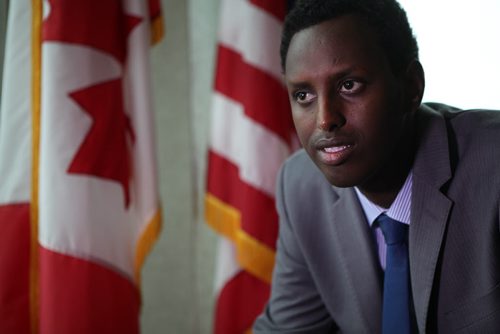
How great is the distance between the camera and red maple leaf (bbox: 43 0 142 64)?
1327mm

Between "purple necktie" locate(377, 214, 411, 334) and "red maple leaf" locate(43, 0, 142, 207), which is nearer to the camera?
"purple necktie" locate(377, 214, 411, 334)

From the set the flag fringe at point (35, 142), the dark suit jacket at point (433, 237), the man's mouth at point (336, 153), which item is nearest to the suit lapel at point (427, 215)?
the dark suit jacket at point (433, 237)

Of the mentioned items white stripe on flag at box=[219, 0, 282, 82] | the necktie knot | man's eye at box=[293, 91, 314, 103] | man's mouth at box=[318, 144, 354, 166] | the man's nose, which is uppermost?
white stripe on flag at box=[219, 0, 282, 82]

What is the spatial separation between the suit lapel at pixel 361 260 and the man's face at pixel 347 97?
6.5 inches

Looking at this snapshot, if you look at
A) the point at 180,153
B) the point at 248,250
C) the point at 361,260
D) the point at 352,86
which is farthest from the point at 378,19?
the point at 180,153

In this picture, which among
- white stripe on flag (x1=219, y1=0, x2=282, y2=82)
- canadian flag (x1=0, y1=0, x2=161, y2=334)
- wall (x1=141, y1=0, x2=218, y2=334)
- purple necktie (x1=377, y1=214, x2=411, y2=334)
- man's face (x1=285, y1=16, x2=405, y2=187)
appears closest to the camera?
man's face (x1=285, y1=16, x2=405, y2=187)

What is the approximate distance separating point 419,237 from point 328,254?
233 mm

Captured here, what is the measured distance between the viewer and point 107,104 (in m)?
1.39

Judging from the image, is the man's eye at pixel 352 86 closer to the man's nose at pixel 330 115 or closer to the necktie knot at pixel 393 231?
the man's nose at pixel 330 115

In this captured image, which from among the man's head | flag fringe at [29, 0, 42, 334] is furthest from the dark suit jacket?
flag fringe at [29, 0, 42, 334]

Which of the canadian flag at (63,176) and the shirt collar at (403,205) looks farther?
the canadian flag at (63,176)

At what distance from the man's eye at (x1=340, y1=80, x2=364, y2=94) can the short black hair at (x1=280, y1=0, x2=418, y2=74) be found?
0.07 meters

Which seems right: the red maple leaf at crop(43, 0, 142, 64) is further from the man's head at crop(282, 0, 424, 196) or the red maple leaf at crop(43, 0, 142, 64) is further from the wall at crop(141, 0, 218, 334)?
the man's head at crop(282, 0, 424, 196)

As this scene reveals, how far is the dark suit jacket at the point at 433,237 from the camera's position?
2.77 ft
